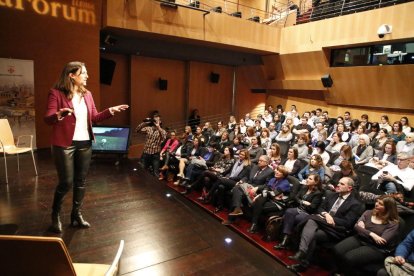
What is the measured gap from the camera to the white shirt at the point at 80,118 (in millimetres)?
1822

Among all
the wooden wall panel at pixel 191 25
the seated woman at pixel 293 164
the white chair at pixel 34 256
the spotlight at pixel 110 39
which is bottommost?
the seated woman at pixel 293 164

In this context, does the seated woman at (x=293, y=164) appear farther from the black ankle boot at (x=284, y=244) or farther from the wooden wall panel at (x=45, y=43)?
the wooden wall panel at (x=45, y=43)

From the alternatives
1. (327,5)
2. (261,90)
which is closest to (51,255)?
(327,5)

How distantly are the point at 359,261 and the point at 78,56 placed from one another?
5201 mm

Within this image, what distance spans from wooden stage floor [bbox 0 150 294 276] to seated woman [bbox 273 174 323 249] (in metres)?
0.40

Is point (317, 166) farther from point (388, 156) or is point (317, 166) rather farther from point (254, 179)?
point (388, 156)

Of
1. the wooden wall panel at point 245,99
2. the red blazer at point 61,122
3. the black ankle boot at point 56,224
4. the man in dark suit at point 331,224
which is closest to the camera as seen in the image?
the red blazer at point 61,122

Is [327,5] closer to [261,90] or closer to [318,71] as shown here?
[318,71]

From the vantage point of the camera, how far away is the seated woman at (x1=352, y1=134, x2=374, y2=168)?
4090 millimetres

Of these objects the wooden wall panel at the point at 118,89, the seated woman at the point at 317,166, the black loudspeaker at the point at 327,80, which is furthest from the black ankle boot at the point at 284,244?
the wooden wall panel at the point at 118,89

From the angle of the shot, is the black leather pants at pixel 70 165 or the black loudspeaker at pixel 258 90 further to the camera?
the black loudspeaker at pixel 258 90

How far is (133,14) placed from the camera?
17.1ft

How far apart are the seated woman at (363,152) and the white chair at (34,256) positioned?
415cm

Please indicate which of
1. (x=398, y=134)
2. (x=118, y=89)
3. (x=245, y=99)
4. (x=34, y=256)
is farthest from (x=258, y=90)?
(x=34, y=256)
